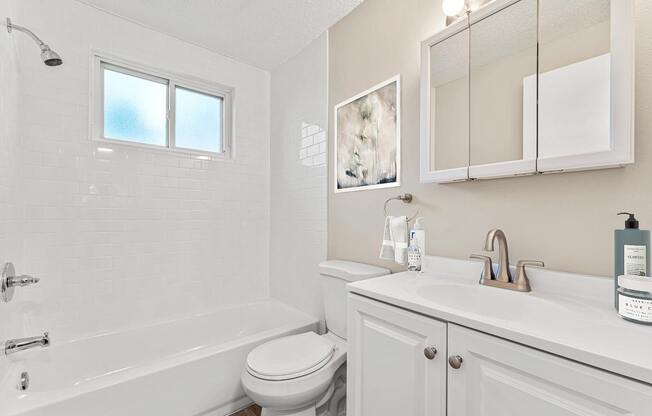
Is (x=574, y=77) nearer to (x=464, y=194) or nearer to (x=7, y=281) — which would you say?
(x=464, y=194)

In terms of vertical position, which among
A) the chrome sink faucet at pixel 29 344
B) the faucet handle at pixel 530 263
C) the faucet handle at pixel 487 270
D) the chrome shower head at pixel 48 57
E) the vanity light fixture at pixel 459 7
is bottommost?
the chrome sink faucet at pixel 29 344

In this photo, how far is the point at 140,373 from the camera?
147 cm

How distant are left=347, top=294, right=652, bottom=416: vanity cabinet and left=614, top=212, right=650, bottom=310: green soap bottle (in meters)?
0.41

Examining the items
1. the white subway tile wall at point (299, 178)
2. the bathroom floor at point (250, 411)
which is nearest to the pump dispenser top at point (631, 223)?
the white subway tile wall at point (299, 178)

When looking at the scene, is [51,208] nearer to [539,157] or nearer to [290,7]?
[290,7]

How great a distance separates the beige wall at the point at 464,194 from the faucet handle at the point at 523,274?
4 cm

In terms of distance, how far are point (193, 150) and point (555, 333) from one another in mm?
2438

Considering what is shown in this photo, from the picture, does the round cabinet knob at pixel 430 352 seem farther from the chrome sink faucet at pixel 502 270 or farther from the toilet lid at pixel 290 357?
the toilet lid at pixel 290 357

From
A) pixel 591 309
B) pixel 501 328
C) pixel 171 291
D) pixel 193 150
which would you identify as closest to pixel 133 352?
pixel 171 291

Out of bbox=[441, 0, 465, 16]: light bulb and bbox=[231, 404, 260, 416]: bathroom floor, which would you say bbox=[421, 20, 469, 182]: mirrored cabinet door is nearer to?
bbox=[441, 0, 465, 16]: light bulb

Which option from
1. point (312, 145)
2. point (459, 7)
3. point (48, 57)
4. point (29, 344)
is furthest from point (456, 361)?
point (48, 57)

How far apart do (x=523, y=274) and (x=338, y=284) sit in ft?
3.21

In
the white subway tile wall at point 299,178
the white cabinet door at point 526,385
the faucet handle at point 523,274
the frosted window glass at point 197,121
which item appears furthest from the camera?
the frosted window glass at point 197,121

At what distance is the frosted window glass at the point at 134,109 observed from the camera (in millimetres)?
2080
